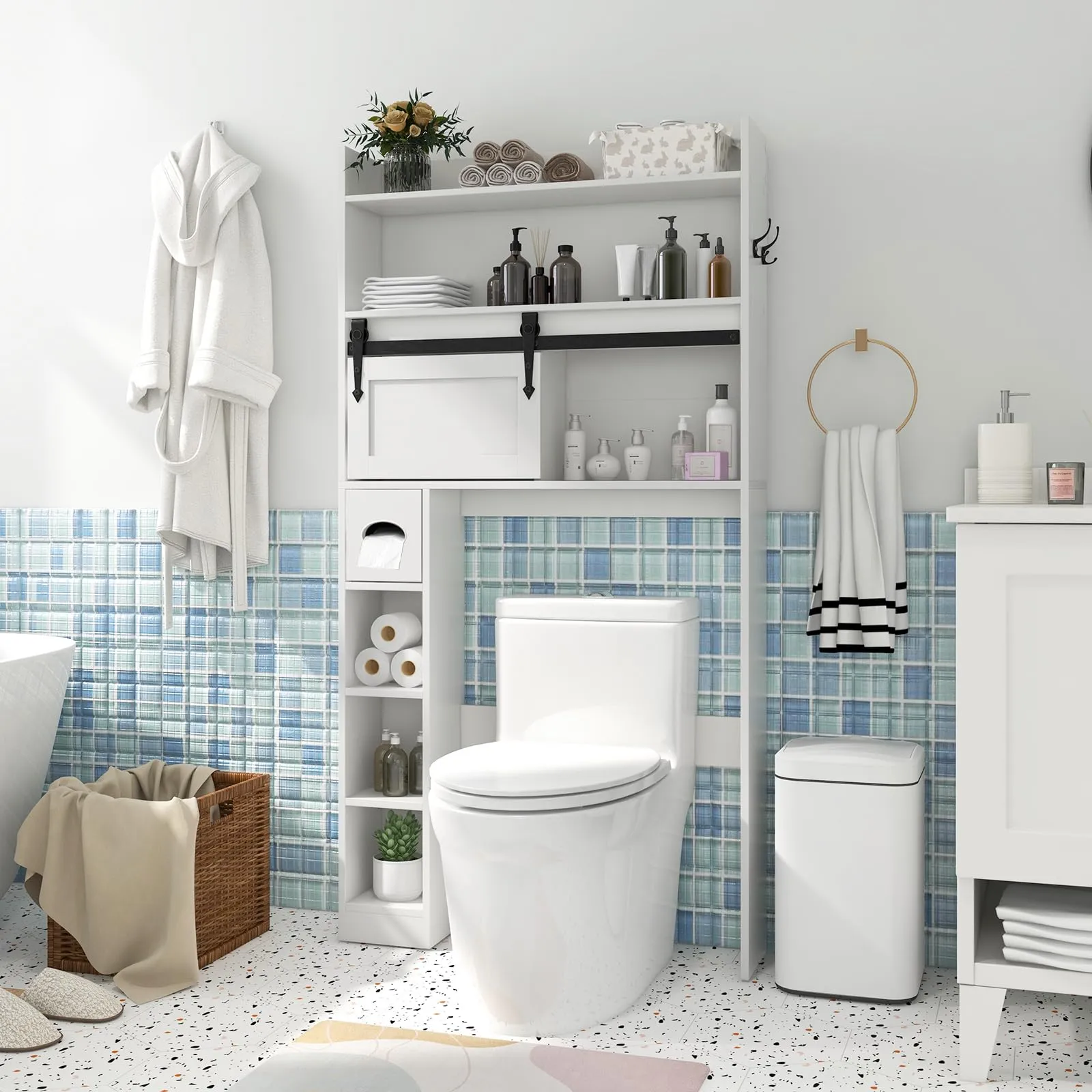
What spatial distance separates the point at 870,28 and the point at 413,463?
148 cm

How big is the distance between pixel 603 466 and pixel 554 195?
665mm

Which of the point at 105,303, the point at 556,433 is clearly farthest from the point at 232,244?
the point at 556,433

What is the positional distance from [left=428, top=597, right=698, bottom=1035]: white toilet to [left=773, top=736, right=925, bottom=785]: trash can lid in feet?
0.91

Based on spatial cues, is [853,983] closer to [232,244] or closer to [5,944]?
[5,944]

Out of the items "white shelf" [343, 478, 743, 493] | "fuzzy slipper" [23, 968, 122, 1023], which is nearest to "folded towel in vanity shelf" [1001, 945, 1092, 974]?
"white shelf" [343, 478, 743, 493]

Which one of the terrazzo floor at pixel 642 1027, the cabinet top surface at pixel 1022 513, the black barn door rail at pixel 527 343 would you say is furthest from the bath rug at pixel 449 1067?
the black barn door rail at pixel 527 343

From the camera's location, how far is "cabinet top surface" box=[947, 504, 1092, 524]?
2.32m

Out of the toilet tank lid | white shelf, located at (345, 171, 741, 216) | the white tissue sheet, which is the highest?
white shelf, located at (345, 171, 741, 216)

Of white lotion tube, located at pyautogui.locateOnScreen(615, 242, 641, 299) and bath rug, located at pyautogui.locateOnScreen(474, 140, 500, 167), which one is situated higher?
bath rug, located at pyautogui.locateOnScreen(474, 140, 500, 167)

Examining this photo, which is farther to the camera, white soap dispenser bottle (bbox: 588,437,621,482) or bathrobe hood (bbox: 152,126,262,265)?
bathrobe hood (bbox: 152,126,262,265)

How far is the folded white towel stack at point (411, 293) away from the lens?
3055mm

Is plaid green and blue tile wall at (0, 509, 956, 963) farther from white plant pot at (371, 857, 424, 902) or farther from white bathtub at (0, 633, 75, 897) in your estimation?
white bathtub at (0, 633, 75, 897)

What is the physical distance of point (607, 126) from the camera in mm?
3154

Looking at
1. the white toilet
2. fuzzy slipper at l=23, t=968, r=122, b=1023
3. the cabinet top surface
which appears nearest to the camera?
the cabinet top surface
